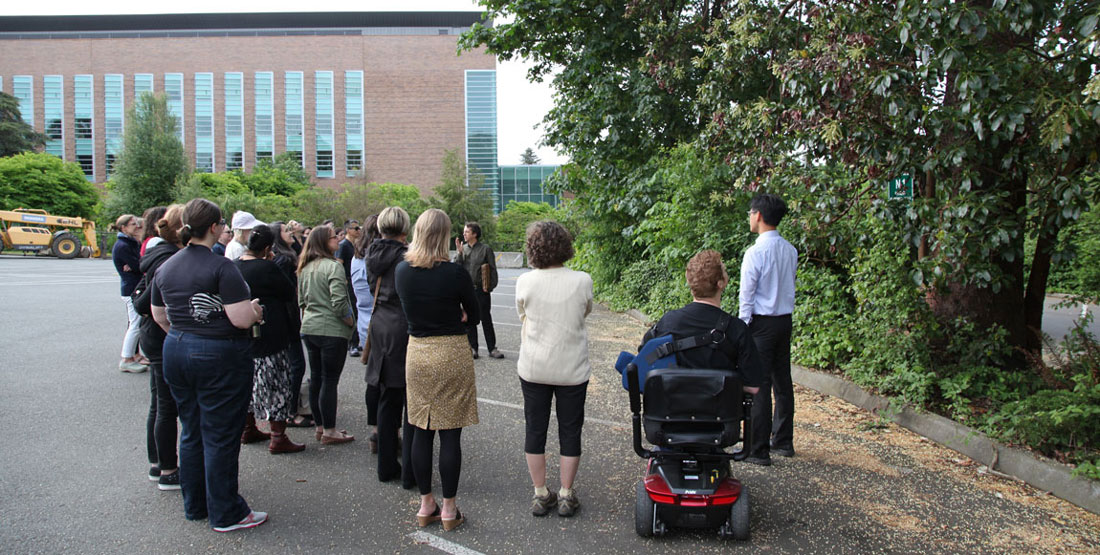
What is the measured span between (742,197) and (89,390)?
28.6 feet

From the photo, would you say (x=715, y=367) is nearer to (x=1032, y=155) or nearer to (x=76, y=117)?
(x=1032, y=155)

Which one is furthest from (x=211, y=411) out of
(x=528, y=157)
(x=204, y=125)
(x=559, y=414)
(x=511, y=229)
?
(x=528, y=157)

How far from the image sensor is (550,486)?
14.0 feet

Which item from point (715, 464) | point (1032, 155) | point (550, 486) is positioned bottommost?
point (550, 486)

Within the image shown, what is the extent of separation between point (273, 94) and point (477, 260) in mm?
59300

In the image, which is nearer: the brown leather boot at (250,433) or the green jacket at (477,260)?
the brown leather boot at (250,433)

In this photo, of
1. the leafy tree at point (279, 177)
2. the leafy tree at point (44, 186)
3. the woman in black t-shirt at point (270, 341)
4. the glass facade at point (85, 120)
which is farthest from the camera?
the glass facade at point (85, 120)

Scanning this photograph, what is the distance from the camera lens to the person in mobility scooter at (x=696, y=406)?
3250 mm

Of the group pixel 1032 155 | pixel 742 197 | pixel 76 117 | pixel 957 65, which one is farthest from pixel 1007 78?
pixel 76 117

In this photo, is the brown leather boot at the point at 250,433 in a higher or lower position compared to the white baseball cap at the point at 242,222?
lower

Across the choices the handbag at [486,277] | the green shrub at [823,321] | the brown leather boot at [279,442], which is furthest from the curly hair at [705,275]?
the handbag at [486,277]

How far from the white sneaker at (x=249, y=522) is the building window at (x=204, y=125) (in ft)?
209

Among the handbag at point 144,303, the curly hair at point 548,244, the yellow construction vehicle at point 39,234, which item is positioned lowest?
the handbag at point 144,303

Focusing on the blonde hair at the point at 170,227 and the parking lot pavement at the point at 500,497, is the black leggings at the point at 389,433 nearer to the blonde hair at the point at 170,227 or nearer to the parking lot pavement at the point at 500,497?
the parking lot pavement at the point at 500,497
